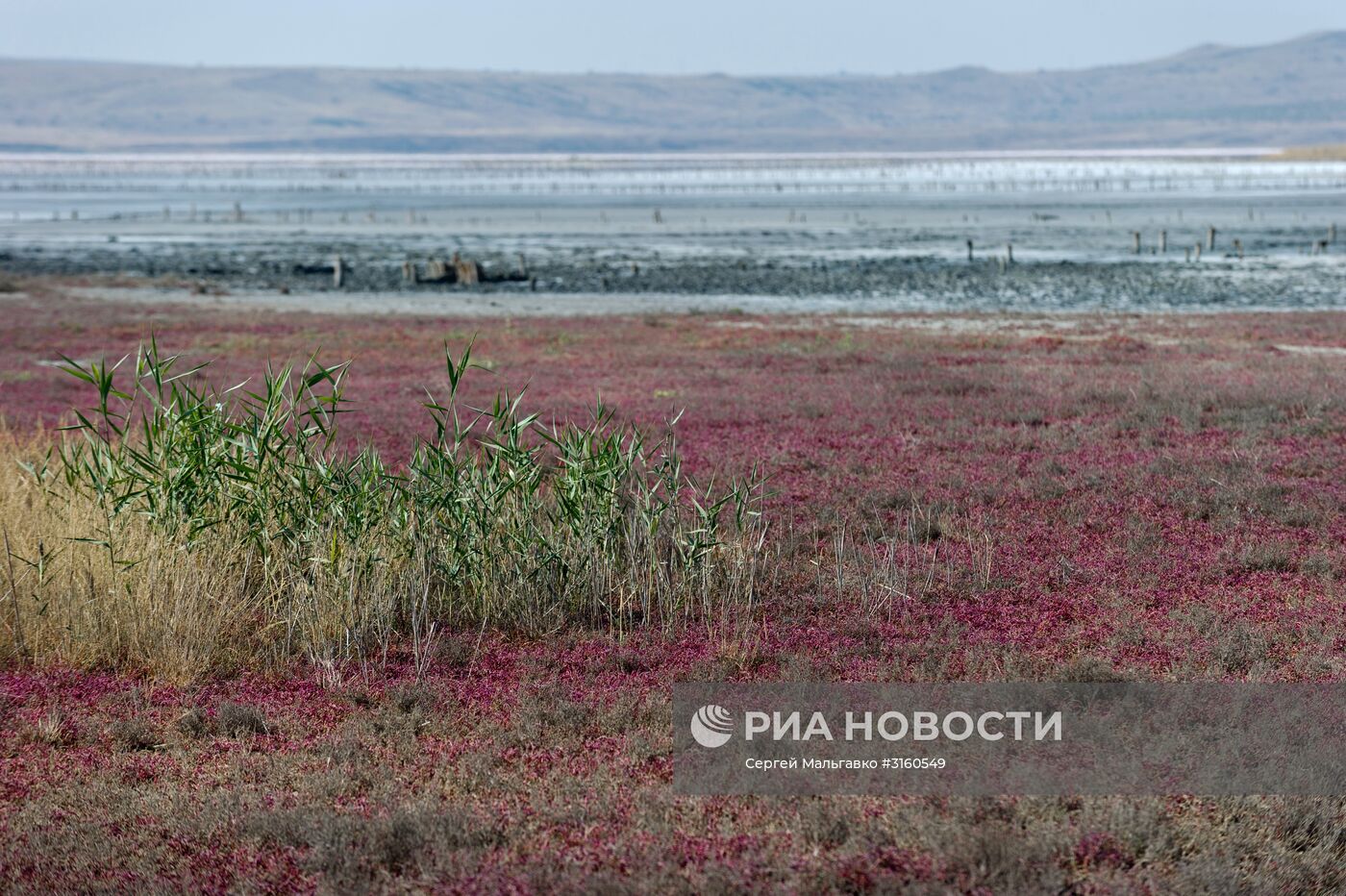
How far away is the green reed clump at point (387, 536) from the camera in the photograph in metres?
7.93

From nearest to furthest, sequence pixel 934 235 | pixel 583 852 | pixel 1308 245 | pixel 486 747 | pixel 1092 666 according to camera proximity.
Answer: pixel 583 852, pixel 486 747, pixel 1092 666, pixel 1308 245, pixel 934 235

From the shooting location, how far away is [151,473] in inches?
341

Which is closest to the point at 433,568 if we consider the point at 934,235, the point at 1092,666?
the point at 1092,666

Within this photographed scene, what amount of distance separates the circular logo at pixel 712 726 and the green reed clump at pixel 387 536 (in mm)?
1345

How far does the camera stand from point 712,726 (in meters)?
6.39

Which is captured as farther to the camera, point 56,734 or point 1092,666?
point 1092,666

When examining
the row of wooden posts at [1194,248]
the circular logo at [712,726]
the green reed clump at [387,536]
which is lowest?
Answer: the circular logo at [712,726]

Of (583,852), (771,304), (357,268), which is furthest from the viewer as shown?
(357,268)

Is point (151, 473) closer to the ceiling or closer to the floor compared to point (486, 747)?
closer to the ceiling

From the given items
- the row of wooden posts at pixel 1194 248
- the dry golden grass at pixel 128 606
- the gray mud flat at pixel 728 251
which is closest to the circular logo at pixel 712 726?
the dry golden grass at pixel 128 606

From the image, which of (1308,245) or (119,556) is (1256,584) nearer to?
(119,556)

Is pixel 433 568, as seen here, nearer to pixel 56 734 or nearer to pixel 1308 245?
pixel 56 734

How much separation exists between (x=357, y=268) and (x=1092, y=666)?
4404cm

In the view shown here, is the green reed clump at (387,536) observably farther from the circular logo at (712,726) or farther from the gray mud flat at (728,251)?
the gray mud flat at (728,251)
